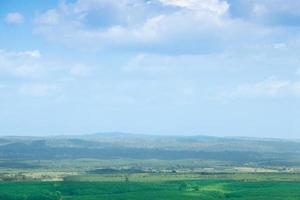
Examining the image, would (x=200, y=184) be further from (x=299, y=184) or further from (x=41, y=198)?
(x=41, y=198)

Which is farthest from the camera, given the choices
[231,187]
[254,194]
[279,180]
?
[279,180]

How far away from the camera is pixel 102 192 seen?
288ft

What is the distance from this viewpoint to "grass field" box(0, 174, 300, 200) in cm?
8150

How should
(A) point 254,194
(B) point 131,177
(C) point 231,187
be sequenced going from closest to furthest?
(A) point 254,194
(C) point 231,187
(B) point 131,177

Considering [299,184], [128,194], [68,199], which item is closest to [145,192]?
[128,194]

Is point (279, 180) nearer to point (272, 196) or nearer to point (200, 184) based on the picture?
point (200, 184)

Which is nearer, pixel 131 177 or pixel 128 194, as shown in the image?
pixel 128 194

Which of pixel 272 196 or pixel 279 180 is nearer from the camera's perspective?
pixel 272 196

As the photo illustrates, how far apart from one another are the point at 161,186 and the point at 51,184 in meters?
15.1

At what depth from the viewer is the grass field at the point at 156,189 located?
81.5 metres

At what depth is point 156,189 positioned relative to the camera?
90250 millimetres

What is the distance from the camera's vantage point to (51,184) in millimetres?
92625

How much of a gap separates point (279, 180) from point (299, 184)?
746 cm

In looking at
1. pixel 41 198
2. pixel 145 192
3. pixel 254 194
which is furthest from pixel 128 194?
pixel 254 194
